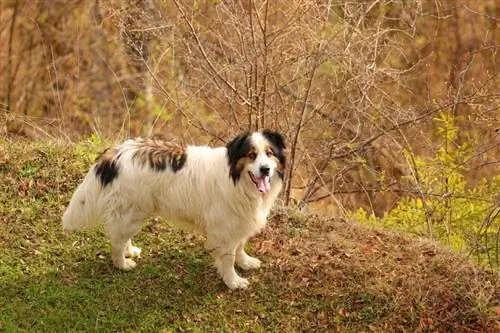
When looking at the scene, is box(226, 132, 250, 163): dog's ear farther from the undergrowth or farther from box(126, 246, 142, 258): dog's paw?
the undergrowth

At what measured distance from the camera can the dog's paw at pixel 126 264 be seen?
543 centimetres

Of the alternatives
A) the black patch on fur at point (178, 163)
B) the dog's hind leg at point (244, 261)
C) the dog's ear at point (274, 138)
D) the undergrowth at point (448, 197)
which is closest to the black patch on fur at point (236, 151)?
the dog's ear at point (274, 138)

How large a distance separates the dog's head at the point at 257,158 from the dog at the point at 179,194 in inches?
0.6

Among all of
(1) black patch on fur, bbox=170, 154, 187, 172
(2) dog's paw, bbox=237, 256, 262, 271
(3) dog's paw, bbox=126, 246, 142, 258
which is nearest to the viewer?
(1) black patch on fur, bbox=170, 154, 187, 172

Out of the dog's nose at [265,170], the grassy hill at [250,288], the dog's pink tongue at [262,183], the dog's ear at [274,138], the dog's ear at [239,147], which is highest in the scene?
the dog's ear at [274,138]

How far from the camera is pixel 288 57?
7059 millimetres

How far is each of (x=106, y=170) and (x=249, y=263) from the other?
1470mm

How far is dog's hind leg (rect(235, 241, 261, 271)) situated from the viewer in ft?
18.0

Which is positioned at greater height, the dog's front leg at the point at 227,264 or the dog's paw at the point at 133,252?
the dog's front leg at the point at 227,264

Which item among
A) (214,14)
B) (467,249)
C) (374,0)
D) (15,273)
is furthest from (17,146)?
(467,249)

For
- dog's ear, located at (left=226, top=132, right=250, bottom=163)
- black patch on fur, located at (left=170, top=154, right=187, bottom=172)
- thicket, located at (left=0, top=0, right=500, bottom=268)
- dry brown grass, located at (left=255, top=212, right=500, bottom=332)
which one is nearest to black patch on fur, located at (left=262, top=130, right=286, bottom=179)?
dog's ear, located at (left=226, top=132, right=250, bottom=163)

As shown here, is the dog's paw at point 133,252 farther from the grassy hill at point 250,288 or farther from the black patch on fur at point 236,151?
the black patch on fur at point 236,151

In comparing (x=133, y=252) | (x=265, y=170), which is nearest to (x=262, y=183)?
(x=265, y=170)

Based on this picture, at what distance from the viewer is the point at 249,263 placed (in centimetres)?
555
